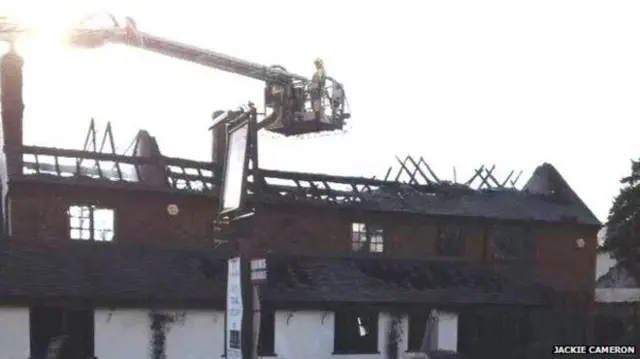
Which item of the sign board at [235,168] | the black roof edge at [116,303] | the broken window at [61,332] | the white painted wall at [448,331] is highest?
the sign board at [235,168]

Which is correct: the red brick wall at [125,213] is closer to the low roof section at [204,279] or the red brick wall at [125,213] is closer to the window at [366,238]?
the low roof section at [204,279]

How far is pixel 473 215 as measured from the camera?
110 feet

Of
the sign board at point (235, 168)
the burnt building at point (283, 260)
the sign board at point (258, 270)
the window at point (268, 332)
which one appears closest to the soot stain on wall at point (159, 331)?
the burnt building at point (283, 260)

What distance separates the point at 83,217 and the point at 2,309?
4.60 m

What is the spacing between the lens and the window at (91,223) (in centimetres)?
2584

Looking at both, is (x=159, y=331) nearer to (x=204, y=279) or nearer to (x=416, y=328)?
(x=204, y=279)

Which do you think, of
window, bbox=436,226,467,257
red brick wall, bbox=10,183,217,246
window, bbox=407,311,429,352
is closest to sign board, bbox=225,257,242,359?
red brick wall, bbox=10,183,217,246

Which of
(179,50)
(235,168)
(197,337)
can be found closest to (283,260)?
(197,337)

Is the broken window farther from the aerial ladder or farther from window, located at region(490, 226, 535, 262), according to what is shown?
window, located at region(490, 226, 535, 262)

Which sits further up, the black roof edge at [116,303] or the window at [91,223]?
the window at [91,223]

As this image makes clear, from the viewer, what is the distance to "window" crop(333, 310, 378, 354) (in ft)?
91.7

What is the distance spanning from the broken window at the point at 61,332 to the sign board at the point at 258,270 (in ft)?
46.2

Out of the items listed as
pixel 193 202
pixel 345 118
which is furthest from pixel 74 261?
pixel 345 118

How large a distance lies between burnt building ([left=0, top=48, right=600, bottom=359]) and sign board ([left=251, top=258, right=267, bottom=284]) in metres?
10.9
